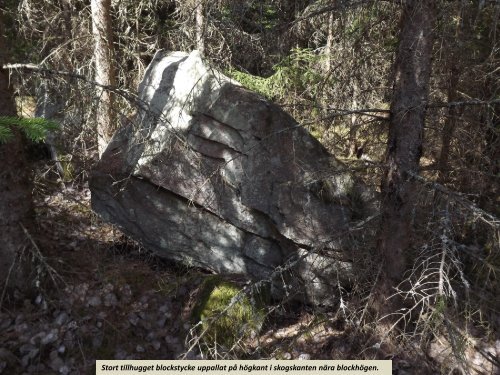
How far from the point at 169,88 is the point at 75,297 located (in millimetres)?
3239

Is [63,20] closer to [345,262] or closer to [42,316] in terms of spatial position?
[42,316]

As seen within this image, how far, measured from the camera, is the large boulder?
5.53m

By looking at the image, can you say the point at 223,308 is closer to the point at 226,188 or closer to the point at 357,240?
the point at 226,188

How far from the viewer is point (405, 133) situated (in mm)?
4043

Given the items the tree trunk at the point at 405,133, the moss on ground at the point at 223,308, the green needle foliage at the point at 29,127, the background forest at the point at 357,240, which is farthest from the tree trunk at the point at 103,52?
the tree trunk at the point at 405,133

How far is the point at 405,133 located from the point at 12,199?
14.7 feet

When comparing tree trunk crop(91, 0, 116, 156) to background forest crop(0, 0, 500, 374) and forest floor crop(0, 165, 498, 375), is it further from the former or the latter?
forest floor crop(0, 165, 498, 375)

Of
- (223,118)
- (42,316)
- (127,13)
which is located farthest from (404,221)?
(127,13)

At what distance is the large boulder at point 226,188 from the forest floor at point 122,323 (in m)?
0.45

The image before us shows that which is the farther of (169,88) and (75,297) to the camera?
(169,88)

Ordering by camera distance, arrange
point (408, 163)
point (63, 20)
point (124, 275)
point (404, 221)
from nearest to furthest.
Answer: point (408, 163)
point (404, 221)
point (124, 275)
point (63, 20)

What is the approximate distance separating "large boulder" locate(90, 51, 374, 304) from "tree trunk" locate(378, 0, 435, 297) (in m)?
0.84

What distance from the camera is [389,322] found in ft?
15.8

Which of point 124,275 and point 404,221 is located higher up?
point 404,221
